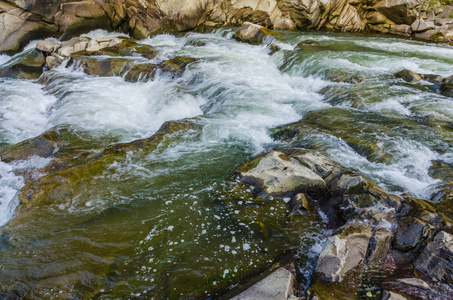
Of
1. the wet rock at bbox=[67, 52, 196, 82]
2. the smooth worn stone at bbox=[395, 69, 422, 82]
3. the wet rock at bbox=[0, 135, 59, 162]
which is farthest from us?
the wet rock at bbox=[67, 52, 196, 82]

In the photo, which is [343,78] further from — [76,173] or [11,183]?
[11,183]

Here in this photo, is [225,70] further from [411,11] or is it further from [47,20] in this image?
[411,11]

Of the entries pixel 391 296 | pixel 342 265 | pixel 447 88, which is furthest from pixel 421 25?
pixel 391 296

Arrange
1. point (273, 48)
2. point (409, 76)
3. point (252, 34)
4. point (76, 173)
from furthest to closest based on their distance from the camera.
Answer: point (252, 34)
point (273, 48)
point (409, 76)
point (76, 173)

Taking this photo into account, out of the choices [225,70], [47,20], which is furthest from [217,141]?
[47,20]

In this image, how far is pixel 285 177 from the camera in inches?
213

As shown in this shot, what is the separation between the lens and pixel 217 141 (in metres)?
7.59

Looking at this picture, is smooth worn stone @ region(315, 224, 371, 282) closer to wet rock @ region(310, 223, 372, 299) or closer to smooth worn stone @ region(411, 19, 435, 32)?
wet rock @ region(310, 223, 372, 299)

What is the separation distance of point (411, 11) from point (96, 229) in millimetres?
26330

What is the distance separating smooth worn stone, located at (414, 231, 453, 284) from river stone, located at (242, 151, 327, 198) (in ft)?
6.09

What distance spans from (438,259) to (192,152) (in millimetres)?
5061

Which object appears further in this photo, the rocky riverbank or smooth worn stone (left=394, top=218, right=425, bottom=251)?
the rocky riverbank

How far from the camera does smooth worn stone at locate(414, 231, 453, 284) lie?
11.2ft

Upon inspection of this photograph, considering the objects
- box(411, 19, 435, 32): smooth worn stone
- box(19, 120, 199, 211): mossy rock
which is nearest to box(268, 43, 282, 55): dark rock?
box(19, 120, 199, 211): mossy rock
